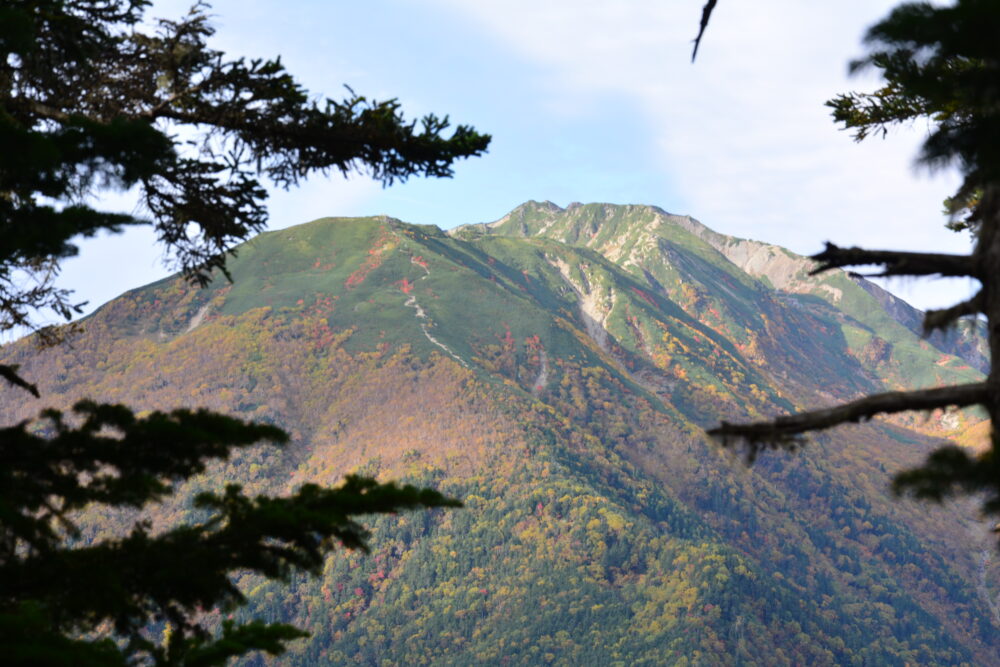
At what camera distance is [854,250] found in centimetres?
529

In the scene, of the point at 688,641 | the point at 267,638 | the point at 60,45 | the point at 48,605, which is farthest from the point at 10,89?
the point at 688,641

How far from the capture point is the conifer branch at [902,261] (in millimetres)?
5184

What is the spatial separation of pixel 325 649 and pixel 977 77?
19984 cm

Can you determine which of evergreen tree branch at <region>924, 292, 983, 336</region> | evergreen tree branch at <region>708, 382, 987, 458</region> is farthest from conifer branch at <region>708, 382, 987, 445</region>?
evergreen tree branch at <region>924, 292, 983, 336</region>

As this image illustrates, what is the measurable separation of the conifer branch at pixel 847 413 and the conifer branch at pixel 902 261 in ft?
2.63

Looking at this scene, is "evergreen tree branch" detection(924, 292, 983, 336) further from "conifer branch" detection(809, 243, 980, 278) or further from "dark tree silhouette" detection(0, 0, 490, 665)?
"dark tree silhouette" detection(0, 0, 490, 665)

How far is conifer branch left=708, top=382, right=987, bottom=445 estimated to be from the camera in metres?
4.88

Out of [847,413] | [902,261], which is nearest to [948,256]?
[902,261]

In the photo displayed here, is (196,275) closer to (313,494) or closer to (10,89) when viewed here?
(10,89)

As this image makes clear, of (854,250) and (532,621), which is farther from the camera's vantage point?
(532,621)

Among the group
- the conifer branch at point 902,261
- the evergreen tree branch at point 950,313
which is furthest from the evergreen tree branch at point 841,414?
the conifer branch at point 902,261

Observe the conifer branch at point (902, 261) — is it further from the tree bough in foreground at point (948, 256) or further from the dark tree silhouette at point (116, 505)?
the dark tree silhouette at point (116, 505)

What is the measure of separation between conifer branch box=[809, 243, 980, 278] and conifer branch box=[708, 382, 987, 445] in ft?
2.63

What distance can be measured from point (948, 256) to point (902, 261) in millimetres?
274
